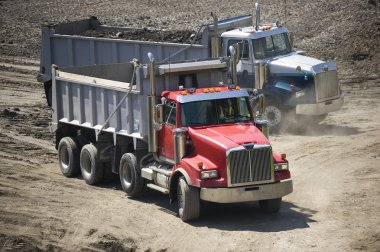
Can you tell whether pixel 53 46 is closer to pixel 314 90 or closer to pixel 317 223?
pixel 314 90

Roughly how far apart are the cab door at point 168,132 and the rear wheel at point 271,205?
1946 millimetres

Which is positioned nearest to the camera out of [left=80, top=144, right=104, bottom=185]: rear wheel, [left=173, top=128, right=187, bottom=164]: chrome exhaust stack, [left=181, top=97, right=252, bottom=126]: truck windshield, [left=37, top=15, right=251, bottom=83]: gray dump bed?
[left=173, top=128, right=187, bottom=164]: chrome exhaust stack

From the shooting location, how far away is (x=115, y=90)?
20.6m

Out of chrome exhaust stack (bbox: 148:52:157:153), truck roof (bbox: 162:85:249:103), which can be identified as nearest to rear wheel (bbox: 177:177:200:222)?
chrome exhaust stack (bbox: 148:52:157:153)

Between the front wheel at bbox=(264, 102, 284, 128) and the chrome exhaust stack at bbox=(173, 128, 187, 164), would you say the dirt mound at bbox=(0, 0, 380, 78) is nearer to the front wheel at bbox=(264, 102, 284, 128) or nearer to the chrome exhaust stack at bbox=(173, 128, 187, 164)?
the front wheel at bbox=(264, 102, 284, 128)

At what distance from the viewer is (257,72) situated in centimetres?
2114

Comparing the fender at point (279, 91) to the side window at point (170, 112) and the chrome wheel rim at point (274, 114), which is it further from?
the side window at point (170, 112)

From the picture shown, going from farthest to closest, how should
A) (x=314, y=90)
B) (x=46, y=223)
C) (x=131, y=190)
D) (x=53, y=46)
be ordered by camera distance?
(x=53, y=46)
(x=314, y=90)
(x=131, y=190)
(x=46, y=223)

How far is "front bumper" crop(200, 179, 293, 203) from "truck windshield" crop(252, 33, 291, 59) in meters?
9.22

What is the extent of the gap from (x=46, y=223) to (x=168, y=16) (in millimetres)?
25853

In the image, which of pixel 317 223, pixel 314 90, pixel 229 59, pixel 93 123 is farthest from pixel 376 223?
pixel 314 90

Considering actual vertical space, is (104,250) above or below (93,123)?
below

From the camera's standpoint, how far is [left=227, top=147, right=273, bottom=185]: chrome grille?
17625 mm

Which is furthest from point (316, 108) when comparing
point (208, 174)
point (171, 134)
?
point (208, 174)
